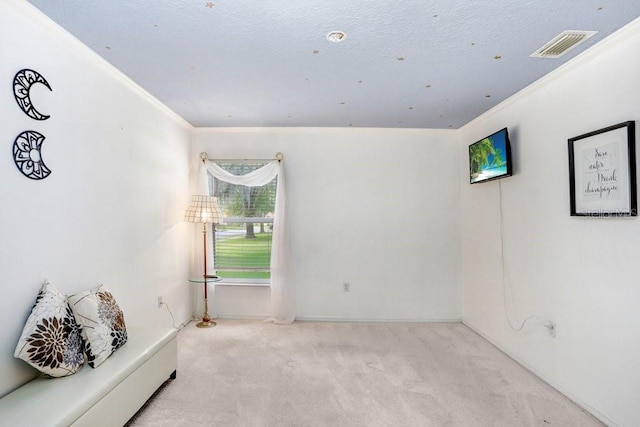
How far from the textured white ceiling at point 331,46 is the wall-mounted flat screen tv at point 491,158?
A: 1.26 feet

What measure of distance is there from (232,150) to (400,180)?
2222 millimetres

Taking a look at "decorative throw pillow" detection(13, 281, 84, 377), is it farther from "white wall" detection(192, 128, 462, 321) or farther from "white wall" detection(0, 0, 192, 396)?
"white wall" detection(192, 128, 462, 321)

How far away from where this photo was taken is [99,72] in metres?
2.43

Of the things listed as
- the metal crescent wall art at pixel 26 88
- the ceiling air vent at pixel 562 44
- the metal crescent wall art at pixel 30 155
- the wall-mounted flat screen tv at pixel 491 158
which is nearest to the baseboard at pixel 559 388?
the wall-mounted flat screen tv at pixel 491 158

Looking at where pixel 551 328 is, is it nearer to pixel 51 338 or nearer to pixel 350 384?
pixel 350 384

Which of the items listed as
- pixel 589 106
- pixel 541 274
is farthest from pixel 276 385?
pixel 589 106

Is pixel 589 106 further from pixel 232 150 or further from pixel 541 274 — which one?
pixel 232 150

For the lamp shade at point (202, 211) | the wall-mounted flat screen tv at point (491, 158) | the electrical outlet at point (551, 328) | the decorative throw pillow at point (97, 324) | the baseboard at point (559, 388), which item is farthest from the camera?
the lamp shade at point (202, 211)

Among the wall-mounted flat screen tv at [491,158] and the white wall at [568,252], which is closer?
the white wall at [568,252]

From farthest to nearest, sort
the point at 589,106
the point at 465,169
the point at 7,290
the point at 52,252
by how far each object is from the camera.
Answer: the point at 465,169 → the point at 589,106 → the point at 52,252 → the point at 7,290

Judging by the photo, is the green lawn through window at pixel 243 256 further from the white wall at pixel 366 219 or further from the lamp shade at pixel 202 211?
the lamp shade at pixel 202 211

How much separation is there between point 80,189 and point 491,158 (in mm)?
3548

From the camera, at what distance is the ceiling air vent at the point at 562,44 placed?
2.05 meters

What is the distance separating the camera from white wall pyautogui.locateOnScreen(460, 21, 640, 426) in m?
2.04
